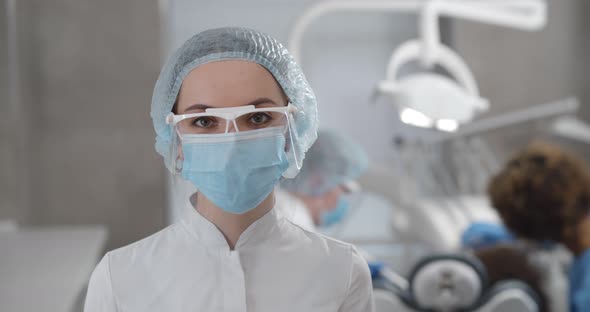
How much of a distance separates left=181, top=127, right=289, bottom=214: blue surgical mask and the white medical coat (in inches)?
2.2

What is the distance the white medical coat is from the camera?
98cm

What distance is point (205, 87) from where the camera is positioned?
940 millimetres

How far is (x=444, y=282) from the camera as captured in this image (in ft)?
5.74

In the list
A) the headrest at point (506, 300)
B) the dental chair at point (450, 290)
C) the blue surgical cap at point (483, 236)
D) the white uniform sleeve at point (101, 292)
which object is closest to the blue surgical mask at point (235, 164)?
the white uniform sleeve at point (101, 292)

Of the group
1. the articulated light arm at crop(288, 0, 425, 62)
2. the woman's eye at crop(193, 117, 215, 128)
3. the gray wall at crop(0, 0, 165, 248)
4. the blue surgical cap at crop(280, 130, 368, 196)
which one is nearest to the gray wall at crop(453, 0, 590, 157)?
the gray wall at crop(0, 0, 165, 248)

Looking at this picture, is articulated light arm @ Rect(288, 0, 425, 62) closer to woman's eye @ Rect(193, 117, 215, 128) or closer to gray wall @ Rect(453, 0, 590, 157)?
woman's eye @ Rect(193, 117, 215, 128)

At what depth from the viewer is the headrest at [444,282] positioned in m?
1.74

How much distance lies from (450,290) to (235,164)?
953 millimetres

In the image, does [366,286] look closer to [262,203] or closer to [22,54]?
[262,203]

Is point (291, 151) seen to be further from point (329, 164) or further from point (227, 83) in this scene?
point (329, 164)

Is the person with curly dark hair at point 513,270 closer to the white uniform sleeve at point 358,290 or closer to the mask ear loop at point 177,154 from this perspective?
the white uniform sleeve at point 358,290

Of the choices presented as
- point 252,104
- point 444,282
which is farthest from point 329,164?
point 252,104

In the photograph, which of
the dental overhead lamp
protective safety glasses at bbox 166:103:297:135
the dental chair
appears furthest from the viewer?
the dental overhead lamp

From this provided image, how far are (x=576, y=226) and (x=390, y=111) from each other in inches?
100
